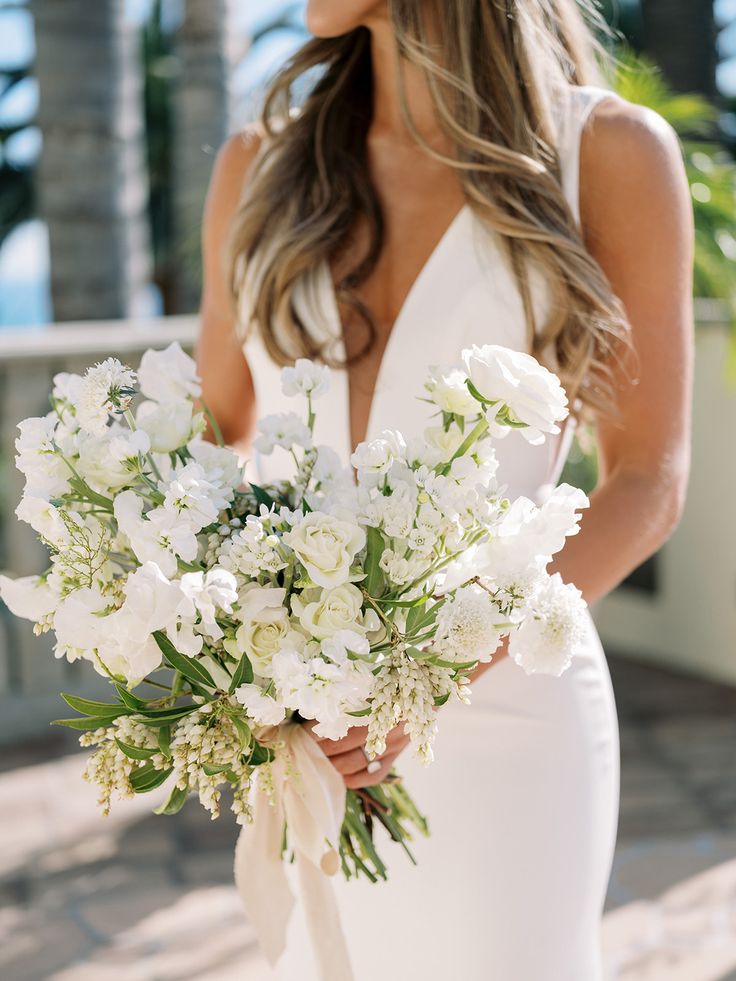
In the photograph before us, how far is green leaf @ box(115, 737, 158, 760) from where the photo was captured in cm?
117

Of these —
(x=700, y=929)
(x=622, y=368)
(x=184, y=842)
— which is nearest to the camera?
(x=622, y=368)

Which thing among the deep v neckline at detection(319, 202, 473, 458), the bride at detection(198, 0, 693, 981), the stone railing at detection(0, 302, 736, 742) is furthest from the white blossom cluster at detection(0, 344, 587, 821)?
the stone railing at detection(0, 302, 736, 742)

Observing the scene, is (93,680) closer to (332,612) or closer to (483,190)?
(483,190)

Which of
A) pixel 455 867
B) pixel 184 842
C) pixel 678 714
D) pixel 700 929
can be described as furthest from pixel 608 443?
pixel 678 714

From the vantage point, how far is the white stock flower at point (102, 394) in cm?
119

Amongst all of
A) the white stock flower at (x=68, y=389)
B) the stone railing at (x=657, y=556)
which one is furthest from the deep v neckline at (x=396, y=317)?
the stone railing at (x=657, y=556)

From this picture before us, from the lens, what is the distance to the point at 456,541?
1.15 meters

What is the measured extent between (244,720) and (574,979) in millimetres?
827

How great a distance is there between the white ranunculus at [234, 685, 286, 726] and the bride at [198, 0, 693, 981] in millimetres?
563

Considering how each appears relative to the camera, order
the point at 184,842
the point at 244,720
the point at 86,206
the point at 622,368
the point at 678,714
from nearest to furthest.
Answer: the point at 244,720 < the point at 622,368 < the point at 184,842 < the point at 678,714 < the point at 86,206

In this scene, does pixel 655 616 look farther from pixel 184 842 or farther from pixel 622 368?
pixel 622 368

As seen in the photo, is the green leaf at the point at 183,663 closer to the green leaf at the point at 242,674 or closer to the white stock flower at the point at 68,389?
the green leaf at the point at 242,674

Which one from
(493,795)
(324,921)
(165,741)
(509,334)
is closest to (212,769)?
(165,741)

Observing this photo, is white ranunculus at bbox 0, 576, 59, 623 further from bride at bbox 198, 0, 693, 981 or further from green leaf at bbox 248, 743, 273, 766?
bride at bbox 198, 0, 693, 981
